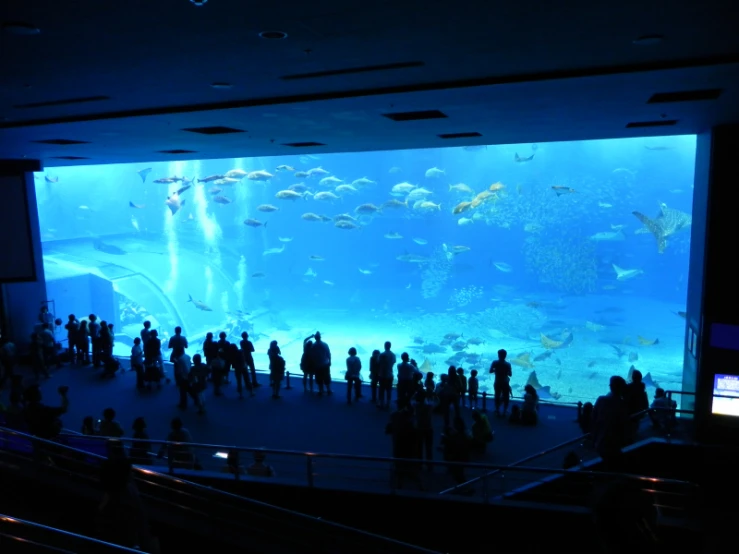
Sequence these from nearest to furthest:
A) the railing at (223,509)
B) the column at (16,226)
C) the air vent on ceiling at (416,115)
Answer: the railing at (223,509) → the air vent on ceiling at (416,115) → the column at (16,226)

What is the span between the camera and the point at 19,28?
3279 millimetres

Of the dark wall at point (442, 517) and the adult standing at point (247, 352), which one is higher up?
the adult standing at point (247, 352)

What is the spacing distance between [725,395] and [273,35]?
23.5 ft

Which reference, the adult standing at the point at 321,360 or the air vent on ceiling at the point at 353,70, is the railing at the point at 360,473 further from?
the air vent on ceiling at the point at 353,70

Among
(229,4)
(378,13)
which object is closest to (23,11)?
(229,4)

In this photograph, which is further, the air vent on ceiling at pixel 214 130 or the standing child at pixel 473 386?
the standing child at pixel 473 386

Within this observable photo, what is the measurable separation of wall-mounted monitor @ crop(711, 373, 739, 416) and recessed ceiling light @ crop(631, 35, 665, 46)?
528cm

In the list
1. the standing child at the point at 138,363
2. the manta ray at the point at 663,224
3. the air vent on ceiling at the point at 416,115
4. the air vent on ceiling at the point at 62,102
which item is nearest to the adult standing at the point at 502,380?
the air vent on ceiling at the point at 416,115

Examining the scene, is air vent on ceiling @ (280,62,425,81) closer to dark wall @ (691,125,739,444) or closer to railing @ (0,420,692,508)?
railing @ (0,420,692,508)

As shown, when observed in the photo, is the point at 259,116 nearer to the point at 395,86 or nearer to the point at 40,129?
the point at 395,86

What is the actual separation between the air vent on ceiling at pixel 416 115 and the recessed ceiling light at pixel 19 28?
4.27m

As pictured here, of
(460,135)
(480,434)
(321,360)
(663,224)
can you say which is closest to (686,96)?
(460,135)

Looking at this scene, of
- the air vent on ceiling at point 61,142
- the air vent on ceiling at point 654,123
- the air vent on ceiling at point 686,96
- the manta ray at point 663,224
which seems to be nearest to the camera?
the air vent on ceiling at point 686,96

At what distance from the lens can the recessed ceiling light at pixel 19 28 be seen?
10.6 ft
